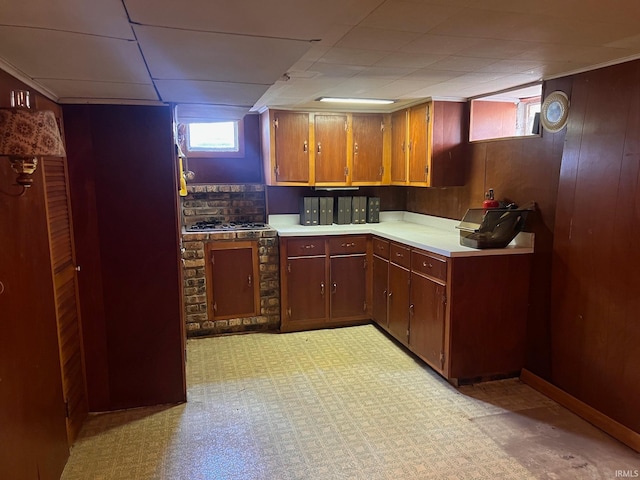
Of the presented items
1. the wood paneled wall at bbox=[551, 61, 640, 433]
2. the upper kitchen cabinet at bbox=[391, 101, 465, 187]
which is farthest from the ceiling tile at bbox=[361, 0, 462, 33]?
the upper kitchen cabinet at bbox=[391, 101, 465, 187]

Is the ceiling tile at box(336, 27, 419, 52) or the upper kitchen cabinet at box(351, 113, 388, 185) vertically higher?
the ceiling tile at box(336, 27, 419, 52)

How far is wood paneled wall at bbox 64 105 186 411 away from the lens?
102 inches

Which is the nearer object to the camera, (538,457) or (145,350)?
(538,457)

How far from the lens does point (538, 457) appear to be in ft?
7.72

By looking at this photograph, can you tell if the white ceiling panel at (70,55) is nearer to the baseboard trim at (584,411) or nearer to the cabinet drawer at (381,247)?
the cabinet drawer at (381,247)

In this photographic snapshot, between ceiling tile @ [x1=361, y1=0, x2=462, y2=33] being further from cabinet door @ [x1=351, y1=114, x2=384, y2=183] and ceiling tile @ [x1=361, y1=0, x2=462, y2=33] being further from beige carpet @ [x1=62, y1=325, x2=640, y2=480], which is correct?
cabinet door @ [x1=351, y1=114, x2=384, y2=183]

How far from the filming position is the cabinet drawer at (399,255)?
3.62 metres

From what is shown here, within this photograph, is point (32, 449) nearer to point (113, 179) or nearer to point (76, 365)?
point (76, 365)

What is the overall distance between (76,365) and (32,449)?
2.73ft

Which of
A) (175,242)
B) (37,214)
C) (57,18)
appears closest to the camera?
(57,18)

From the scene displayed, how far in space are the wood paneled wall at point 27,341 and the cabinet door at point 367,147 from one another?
295cm

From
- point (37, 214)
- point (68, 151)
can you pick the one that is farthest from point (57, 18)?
point (68, 151)

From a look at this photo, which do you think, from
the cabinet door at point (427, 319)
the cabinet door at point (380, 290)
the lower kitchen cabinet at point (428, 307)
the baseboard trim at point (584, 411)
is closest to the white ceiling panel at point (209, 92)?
the lower kitchen cabinet at point (428, 307)

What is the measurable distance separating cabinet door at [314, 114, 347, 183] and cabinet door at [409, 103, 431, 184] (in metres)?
0.68
